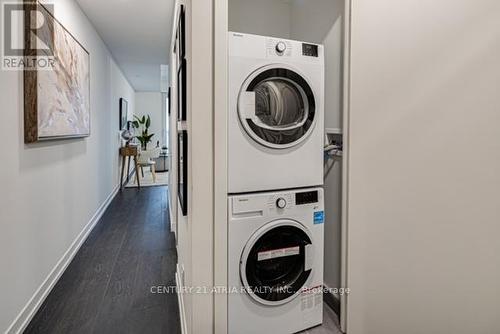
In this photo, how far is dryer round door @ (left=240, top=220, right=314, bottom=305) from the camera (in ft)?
5.64

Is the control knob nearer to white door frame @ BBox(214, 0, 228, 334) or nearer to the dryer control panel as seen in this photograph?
white door frame @ BBox(214, 0, 228, 334)

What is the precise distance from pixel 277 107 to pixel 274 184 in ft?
1.46

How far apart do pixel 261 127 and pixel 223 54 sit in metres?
0.43

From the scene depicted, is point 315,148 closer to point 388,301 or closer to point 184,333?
point 388,301

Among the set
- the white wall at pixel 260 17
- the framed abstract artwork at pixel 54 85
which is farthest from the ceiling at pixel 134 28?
the white wall at pixel 260 17

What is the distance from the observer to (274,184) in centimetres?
177

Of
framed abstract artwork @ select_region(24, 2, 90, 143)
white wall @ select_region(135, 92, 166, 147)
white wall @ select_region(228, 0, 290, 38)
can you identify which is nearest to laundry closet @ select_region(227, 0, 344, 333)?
white wall @ select_region(228, 0, 290, 38)

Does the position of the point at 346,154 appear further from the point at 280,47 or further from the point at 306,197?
the point at 280,47

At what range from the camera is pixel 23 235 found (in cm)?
196

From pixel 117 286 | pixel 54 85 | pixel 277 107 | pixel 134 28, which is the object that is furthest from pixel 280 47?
pixel 134 28

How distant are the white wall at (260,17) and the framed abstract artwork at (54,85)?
1374 mm

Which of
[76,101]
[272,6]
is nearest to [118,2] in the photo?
[76,101]

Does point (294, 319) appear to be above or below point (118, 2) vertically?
below

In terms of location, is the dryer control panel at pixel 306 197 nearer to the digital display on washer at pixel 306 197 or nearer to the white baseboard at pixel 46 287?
the digital display on washer at pixel 306 197
